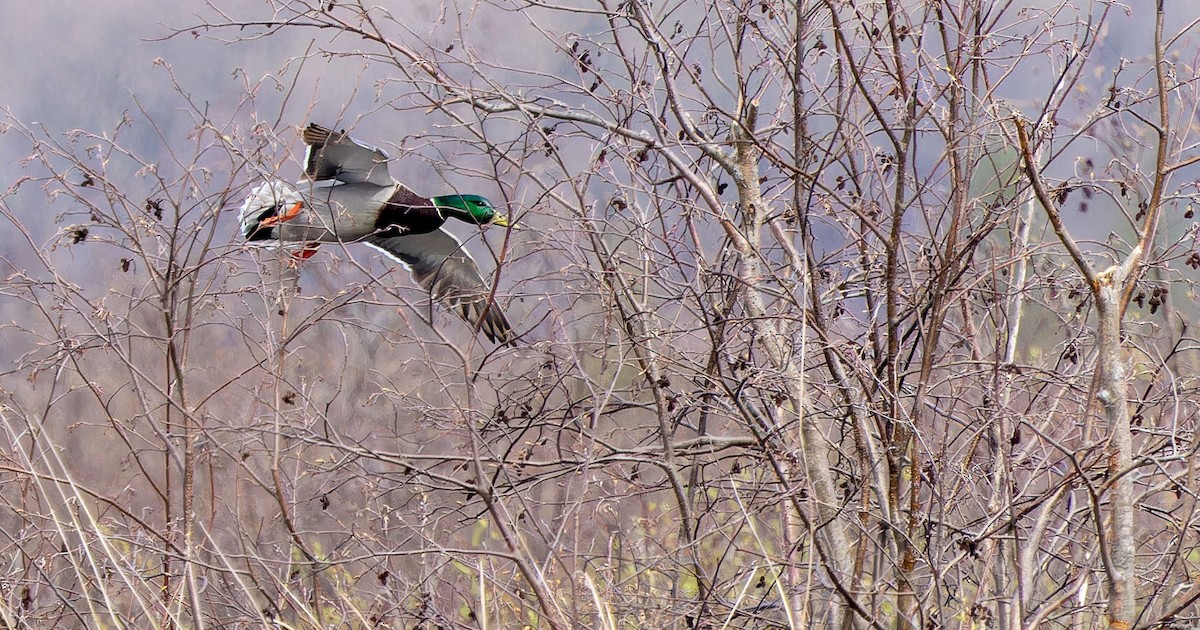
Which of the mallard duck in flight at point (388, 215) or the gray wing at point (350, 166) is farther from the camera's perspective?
the gray wing at point (350, 166)

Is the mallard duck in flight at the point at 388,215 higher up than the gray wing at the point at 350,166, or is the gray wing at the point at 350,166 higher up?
the gray wing at the point at 350,166

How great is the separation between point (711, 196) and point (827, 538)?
886mm

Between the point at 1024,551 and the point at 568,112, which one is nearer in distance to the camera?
the point at 1024,551

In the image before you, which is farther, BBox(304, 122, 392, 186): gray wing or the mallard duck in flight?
BBox(304, 122, 392, 186): gray wing

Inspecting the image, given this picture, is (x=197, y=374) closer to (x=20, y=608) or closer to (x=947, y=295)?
(x=20, y=608)

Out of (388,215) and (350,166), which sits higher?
(350,166)

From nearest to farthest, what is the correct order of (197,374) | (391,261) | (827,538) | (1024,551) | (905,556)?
(1024,551) < (905,556) < (827,538) < (391,261) < (197,374)

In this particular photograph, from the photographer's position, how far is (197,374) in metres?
6.09

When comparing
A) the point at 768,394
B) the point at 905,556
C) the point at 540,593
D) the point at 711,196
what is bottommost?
the point at 540,593

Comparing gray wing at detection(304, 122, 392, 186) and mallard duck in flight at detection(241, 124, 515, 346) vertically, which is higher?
gray wing at detection(304, 122, 392, 186)

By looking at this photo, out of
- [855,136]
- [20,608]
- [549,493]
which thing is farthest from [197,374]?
[855,136]

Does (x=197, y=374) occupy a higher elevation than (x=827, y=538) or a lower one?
higher

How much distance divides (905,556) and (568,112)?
131 centimetres

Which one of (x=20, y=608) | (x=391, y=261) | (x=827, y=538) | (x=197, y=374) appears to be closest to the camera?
(x=20, y=608)
